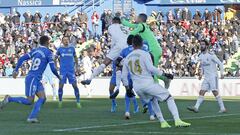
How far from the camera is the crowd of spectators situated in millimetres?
42938

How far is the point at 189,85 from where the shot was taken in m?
39.2

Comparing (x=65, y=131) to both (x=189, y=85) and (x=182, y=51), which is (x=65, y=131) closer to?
(x=189, y=85)

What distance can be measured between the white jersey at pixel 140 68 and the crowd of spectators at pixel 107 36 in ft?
83.5

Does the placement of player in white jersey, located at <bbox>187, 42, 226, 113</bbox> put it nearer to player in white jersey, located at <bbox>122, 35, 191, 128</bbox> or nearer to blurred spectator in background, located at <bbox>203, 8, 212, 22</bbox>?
player in white jersey, located at <bbox>122, 35, 191, 128</bbox>

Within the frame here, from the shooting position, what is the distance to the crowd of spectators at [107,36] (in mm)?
42938

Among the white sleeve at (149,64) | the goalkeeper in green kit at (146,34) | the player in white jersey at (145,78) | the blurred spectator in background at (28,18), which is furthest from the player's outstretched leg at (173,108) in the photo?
the blurred spectator in background at (28,18)

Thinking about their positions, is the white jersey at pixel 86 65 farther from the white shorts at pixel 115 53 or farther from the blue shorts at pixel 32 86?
the blue shorts at pixel 32 86

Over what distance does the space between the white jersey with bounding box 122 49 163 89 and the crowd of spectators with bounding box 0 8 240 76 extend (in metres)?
25.4

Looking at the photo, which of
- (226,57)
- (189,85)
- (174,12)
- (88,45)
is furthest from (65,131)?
(174,12)

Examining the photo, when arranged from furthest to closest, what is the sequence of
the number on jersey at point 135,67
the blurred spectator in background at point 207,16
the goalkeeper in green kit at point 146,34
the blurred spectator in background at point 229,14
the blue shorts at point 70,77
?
the blurred spectator in background at point 229,14
the blurred spectator in background at point 207,16
the blue shorts at point 70,77
the goalkeeper in green kit at point 146,34
the number on jersey at point 135,67

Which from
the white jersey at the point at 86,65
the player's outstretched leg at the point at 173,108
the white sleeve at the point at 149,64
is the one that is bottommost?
the white jersey at the point at 86,65

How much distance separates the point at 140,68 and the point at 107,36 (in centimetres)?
3180

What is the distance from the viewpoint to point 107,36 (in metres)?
47.5

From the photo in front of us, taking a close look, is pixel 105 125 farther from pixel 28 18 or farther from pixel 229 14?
→ pixel 28 18
